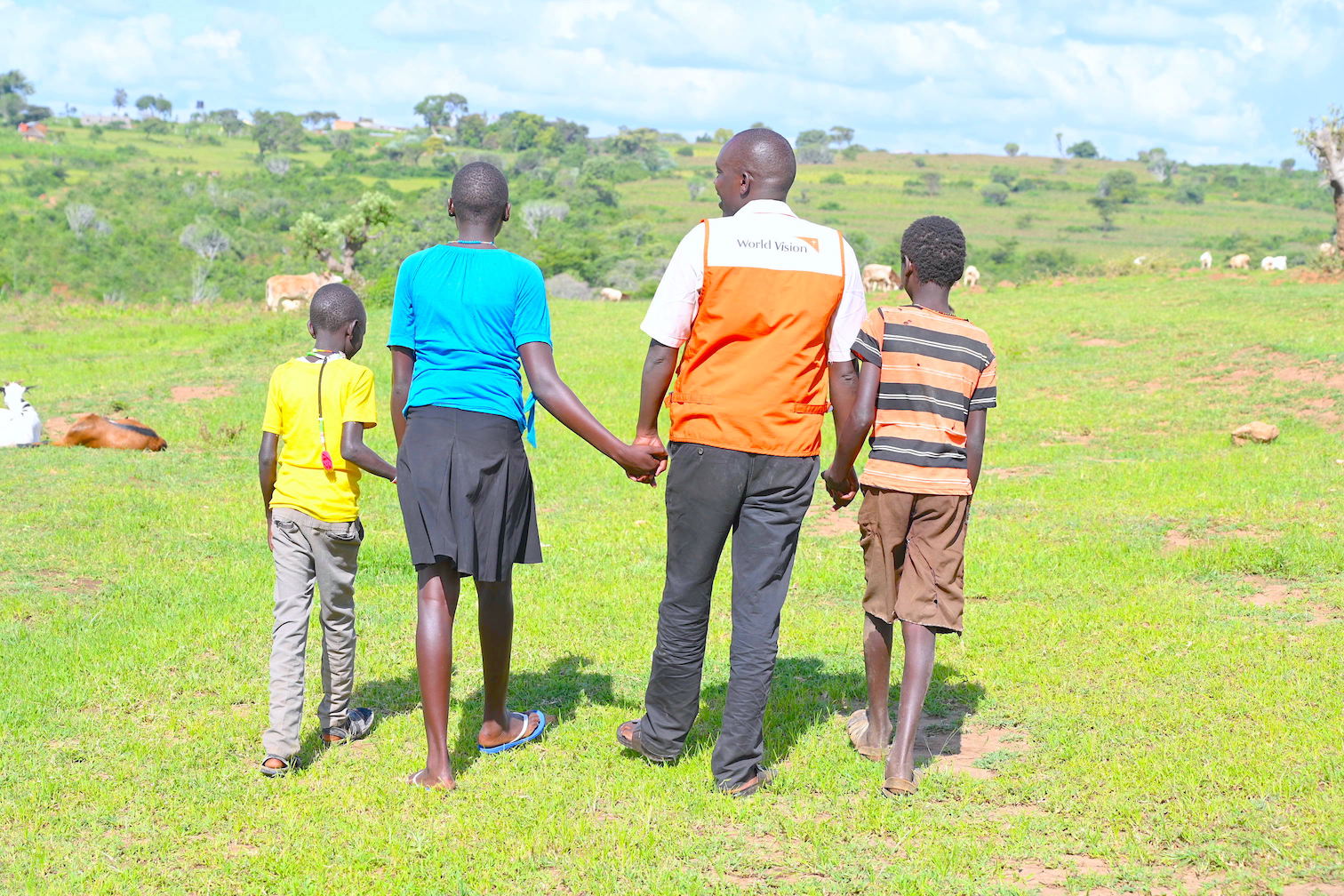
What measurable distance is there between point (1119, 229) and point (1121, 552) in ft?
215

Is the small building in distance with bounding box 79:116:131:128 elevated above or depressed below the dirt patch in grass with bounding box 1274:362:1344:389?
above

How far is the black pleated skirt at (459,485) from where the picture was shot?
4.11m

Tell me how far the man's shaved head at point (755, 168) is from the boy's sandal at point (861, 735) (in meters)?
2.06

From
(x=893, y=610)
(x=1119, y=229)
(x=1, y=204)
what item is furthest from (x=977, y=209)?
(x=893, y=610)

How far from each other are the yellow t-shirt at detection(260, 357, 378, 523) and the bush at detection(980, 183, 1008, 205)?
79940 millimetres

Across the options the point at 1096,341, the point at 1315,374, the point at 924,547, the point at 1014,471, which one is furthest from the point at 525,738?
the point at 1096,341

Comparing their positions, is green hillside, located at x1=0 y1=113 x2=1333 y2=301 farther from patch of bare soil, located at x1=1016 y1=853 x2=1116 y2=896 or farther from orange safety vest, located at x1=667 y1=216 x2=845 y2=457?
patch of bare soil, located at x1=1016 y1=853 x2=1116 y2=896

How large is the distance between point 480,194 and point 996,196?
8085 centimetres

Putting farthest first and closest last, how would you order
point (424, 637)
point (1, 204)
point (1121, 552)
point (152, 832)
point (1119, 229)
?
point (1119, 229) → point (1, 204) → point (1121, 552) → point (424, 637) → point (152, 832)

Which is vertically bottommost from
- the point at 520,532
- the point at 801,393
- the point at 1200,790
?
the point at 1200,790

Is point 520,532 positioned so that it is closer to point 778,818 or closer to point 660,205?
point 778,818

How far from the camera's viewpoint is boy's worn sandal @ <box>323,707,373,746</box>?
15.5ft

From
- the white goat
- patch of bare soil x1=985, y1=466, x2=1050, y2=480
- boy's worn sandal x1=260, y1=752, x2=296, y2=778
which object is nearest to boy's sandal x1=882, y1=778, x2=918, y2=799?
boy's worn sandal x1=260, y1=752, x2=296, y2=778

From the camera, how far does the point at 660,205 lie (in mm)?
72312
